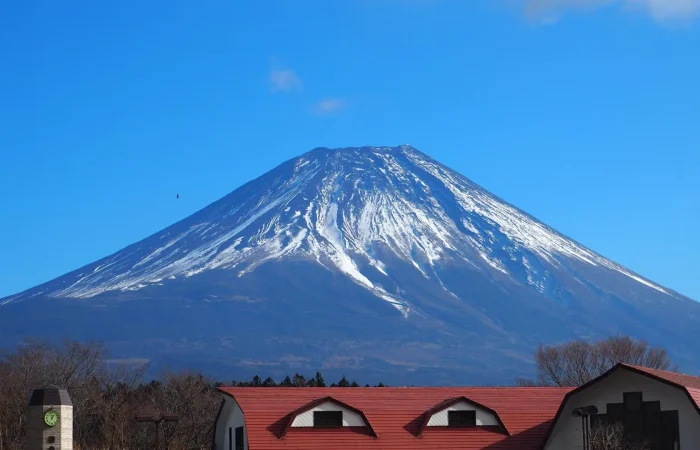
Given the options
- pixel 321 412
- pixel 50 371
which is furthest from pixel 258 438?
pixel 50 371

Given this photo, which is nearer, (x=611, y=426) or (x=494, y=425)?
(x=611, y=426)

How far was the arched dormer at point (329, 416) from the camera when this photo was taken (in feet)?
143

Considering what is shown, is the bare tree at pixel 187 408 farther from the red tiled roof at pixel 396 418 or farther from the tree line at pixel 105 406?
the red tiled roof at pixel 396 418

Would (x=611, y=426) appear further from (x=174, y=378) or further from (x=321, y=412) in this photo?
(x=174, y=378)

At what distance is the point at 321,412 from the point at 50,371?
33870 mm

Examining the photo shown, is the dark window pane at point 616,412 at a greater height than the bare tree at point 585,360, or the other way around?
the bare tree at point 585,360

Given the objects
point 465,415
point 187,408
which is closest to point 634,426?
point 465,415

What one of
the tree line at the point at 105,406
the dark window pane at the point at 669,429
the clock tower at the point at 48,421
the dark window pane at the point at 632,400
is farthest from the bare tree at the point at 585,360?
the clock tower at the point at 48,421

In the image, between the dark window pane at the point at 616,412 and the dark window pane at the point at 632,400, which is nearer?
the dark window pane at the point at 632,400

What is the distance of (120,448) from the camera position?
58.6m

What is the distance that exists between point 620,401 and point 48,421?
59.4 feet

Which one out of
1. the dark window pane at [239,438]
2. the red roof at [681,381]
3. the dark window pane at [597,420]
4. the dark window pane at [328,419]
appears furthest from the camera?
the dark window pane at [239,438]

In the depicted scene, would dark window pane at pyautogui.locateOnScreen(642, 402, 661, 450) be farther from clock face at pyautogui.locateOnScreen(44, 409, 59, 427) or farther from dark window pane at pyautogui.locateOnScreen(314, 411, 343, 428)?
clock face at pyautogui.locateOnScreen(44, 409, 59, 427)

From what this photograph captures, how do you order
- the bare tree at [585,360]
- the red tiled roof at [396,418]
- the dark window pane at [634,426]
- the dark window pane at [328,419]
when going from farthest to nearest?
the bare tree at [585,360], the dark window pane at [328,419], the red tiled roof at [396,418], the dark window pane at [634,426]
